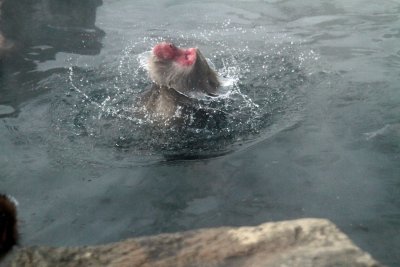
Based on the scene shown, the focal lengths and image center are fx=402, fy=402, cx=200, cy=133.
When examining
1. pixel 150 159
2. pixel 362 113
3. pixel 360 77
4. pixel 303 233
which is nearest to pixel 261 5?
pixel 360 77

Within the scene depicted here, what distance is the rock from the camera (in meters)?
1.99

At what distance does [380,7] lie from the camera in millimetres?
8023

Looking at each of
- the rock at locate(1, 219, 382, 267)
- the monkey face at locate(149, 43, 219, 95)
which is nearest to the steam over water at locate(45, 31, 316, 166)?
the monkey face at locate(149, 43, 219, 95)

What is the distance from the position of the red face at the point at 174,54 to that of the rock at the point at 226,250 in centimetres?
222

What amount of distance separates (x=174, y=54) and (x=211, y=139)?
101cm

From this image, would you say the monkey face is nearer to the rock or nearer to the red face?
the red face

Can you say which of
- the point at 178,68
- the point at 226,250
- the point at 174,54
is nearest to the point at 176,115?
the point at 178,68

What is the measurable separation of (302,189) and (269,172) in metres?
0.34

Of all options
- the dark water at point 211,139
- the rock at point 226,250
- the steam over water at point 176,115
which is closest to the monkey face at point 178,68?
the steam over water at point 176,115

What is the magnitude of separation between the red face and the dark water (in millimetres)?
511

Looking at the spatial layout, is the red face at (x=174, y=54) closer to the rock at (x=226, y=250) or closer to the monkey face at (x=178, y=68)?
the monkey face at (x=178, y=68)

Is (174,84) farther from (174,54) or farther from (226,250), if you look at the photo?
(226,250)

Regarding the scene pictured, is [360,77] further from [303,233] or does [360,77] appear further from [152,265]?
[152,265]

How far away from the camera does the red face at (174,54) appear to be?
4.14 meters
